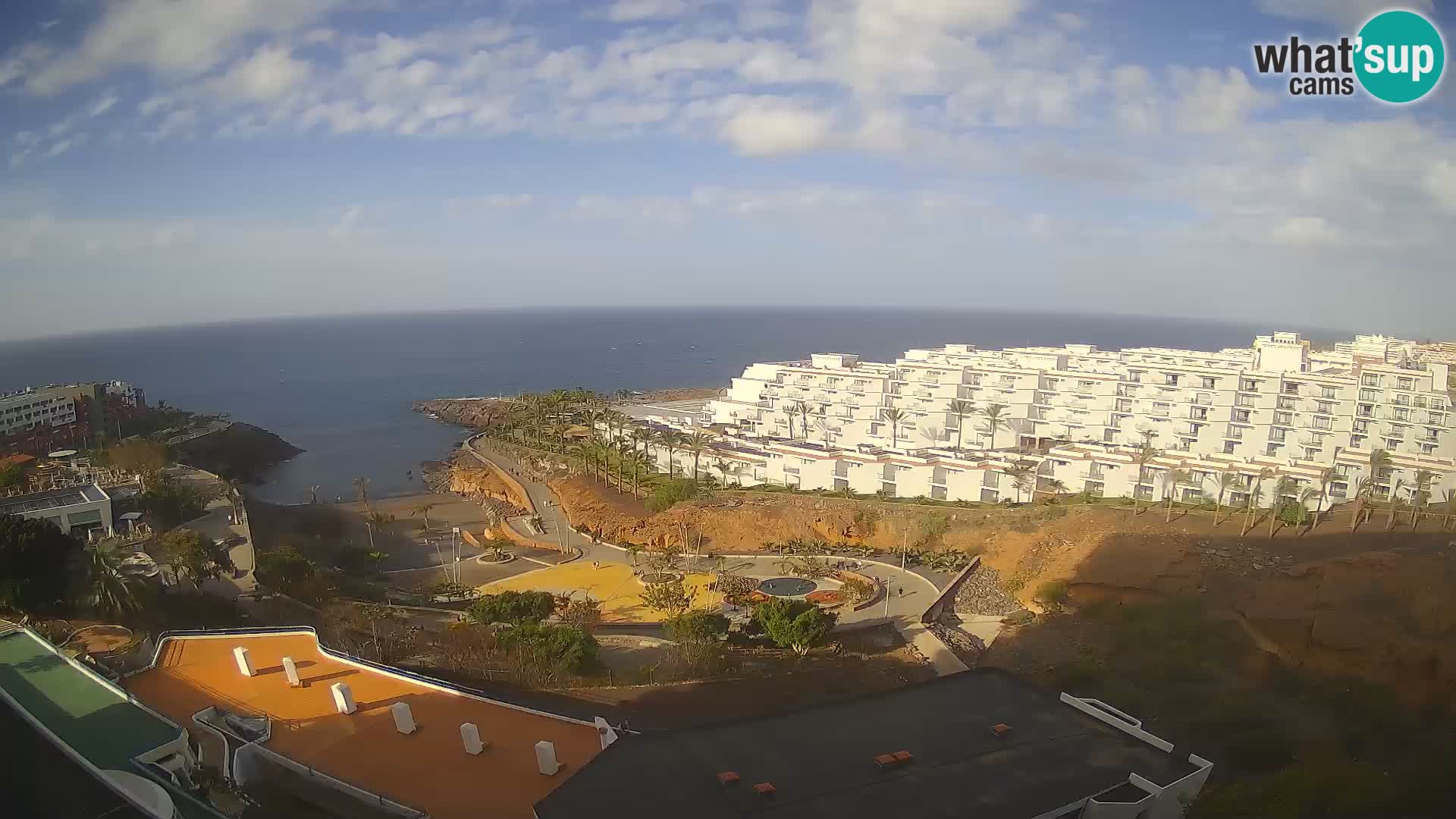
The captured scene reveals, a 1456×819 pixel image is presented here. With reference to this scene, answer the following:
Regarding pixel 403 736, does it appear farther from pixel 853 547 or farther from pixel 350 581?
→ pixel 853 547

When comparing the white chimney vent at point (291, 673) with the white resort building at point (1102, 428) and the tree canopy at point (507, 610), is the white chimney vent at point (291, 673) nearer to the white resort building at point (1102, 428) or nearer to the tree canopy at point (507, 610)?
the tree canopy at point (507, 610)

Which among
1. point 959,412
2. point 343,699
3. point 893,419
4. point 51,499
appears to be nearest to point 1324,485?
point 959,412

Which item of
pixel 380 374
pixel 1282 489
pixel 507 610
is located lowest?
pixel 507 610

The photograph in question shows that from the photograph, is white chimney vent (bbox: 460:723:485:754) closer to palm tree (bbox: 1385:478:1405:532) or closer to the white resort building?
the white resort building

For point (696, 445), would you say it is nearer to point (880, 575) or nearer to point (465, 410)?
point (880, 575)

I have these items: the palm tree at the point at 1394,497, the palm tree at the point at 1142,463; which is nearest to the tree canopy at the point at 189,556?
the palm tree at the point at 1142,463

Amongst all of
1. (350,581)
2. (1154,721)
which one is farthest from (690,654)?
(350,581)

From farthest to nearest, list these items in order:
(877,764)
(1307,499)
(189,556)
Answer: (1307,499), (189,556), (877,764)
